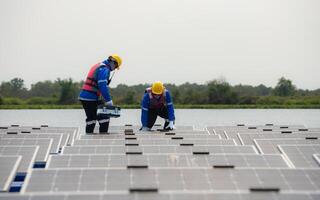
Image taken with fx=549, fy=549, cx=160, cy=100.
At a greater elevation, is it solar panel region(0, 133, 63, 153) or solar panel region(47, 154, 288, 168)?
solar panel region(0, 133, 63, 153)

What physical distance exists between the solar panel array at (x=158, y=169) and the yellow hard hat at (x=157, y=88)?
273cm

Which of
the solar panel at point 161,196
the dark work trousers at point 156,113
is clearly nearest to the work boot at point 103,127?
the dark work trousers at point 156,113

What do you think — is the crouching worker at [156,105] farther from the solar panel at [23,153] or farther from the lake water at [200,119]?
the lake water at [200,119]

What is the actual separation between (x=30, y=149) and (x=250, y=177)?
17.4 ft

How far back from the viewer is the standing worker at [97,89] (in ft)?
47.7

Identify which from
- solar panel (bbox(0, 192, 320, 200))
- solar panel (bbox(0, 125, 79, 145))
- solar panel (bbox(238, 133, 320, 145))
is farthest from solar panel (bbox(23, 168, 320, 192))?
solar panel (bbox(0, 125, 79, 145))

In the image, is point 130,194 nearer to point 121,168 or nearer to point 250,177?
point 121,168

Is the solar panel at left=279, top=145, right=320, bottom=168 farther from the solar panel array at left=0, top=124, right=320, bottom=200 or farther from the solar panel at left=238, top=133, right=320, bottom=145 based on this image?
the solar panel at left=238, top=133, right=320, bottom=145

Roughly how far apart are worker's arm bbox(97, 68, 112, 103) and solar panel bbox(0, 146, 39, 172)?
2854mm

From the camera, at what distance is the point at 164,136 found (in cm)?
A: 1421

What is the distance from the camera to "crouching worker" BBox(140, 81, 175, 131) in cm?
1639

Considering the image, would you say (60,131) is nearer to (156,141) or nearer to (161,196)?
(156,141)

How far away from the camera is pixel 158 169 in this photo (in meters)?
9.17

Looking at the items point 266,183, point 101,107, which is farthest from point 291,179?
point 101,107
